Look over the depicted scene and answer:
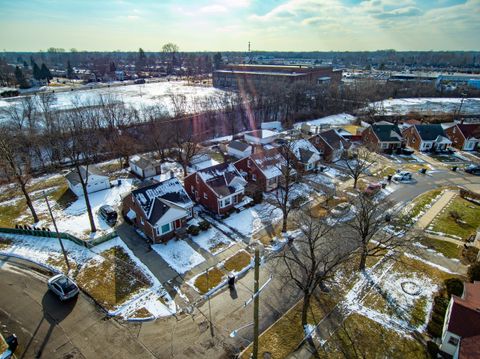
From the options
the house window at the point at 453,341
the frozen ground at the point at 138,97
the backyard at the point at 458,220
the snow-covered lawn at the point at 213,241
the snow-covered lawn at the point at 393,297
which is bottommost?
the snow-covered lawn at the point at 213,241

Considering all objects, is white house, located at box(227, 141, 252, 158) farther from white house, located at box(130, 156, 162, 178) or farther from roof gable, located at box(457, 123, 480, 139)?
roof gable, located at box(457, 123, 480, 139)

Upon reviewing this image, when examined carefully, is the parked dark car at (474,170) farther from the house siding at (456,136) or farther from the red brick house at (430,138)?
the house siding at (456,136)

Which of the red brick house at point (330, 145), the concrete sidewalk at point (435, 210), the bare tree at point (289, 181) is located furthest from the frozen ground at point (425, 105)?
the bare tree at point (289, 181)

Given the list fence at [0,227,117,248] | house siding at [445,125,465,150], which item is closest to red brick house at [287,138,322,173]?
fence at [0,227,117,248]

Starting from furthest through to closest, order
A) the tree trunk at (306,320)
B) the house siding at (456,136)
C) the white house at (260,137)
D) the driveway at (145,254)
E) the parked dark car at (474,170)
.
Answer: the white house at (260,137) < the house siding at (456,136) < the parked dark car at (474,170) < the driveway at (145,254) < the tree trunk at (306,320)

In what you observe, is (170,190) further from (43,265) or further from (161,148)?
(161,148)

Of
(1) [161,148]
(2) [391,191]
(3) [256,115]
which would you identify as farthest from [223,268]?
(3) [256,115]
